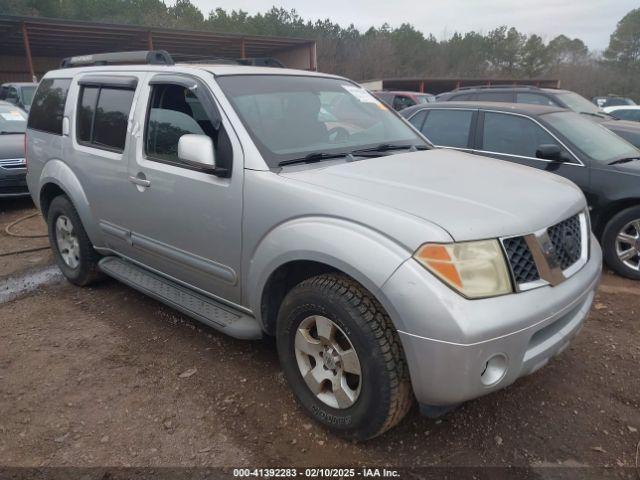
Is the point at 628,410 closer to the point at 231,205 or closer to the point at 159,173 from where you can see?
the point at 231,205

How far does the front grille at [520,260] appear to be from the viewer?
2.21 metres

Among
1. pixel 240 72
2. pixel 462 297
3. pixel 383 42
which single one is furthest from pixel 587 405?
pixel 383 42

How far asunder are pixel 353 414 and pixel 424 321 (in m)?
0.69

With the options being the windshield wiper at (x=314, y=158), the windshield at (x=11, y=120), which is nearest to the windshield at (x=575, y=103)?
the windshield wiper at (x=314, y=158)

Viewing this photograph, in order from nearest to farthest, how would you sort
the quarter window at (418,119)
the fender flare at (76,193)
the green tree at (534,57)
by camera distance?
the fender flare at (76,193) < the quarter window at (418,119) < the green tree at (534,57)

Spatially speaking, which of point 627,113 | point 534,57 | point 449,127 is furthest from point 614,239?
point 534,57

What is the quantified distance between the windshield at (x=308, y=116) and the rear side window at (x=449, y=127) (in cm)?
235

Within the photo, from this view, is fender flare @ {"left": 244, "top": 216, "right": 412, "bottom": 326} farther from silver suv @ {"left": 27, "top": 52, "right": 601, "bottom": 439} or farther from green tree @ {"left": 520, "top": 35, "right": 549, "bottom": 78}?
green tree @ {"left": 520, "top": 35, "right": 549, "bottom": 78}

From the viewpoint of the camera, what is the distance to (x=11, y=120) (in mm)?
8508

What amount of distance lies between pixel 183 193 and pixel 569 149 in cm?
403

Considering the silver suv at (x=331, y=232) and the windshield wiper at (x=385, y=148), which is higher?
the windshield wiper at (x=385, y=148)

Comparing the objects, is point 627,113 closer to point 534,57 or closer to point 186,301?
point 186,301

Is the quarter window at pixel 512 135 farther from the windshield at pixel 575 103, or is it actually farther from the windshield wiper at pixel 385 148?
the windshield at pixel 575 103

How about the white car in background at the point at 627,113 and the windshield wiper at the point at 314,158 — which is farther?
the white car in background at the point at 627,113
